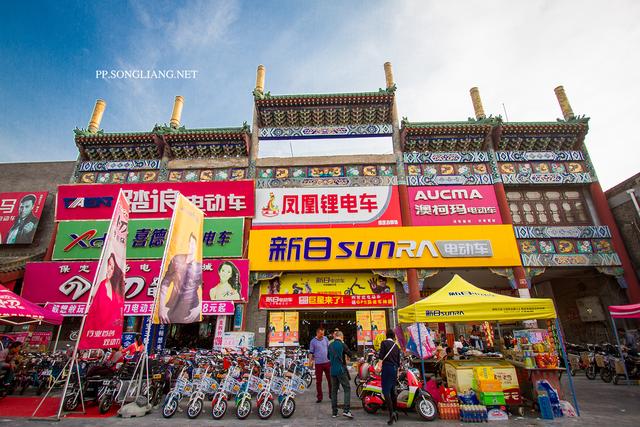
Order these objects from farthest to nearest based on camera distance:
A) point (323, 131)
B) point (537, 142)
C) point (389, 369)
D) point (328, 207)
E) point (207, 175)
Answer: point (323, 131)
point (207, 175)
point (537, 142)
point (328, 207)
point (389, 369)

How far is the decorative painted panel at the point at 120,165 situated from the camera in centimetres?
1877

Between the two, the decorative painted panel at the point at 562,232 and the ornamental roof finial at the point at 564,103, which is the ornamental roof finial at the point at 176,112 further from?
the ornamental roof finial at the point at 564,103

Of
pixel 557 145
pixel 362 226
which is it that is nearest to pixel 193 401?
pixel 362 226

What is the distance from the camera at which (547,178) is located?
57.5 feet

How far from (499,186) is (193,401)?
56.1 ft

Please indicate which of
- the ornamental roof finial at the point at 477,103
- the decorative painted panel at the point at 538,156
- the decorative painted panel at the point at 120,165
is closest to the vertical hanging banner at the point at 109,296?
the decorative painted panel at the point at 120,165

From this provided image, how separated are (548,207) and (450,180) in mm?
5424

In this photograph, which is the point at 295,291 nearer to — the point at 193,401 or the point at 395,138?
the point at 193,401

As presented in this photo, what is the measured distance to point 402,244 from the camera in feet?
52.5

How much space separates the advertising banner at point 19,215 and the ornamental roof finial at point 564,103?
3078 cm

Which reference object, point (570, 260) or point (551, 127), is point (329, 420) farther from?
point (551, 127)

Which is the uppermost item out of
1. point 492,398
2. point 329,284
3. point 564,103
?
point 564,103

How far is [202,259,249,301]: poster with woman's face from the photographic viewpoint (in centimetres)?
1532

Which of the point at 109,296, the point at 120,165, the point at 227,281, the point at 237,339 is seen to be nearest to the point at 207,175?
the point at 120,165
